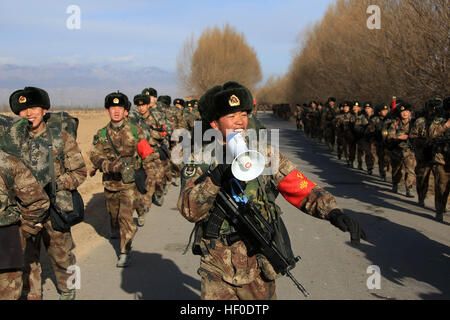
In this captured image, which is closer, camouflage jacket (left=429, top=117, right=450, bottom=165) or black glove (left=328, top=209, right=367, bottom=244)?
black glove (left=328, top=209, right=367, bottom=244)

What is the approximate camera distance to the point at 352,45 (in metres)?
25.8

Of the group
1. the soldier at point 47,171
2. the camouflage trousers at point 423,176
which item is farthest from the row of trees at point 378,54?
the soldier at point 47,171

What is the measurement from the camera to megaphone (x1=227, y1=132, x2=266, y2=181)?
7.34ft

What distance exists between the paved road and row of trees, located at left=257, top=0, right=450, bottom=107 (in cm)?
673

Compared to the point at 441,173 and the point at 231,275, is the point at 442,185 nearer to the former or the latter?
the point at 441,173

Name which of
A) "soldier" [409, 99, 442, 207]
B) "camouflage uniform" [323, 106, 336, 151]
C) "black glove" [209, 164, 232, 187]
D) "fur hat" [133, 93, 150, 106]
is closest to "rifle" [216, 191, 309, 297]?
"black glove" [209, 164, 232, 187]

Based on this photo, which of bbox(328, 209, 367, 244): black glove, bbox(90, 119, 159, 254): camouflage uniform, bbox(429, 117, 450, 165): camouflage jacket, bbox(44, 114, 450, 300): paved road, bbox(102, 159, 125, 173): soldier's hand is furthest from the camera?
bbox(429, 117, 450, 165): camouflage jacket

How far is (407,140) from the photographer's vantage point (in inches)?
376

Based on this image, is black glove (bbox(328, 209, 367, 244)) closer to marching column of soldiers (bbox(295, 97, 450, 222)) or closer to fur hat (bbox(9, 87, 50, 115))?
fur hat (bbox(9, 87, 50, 115))

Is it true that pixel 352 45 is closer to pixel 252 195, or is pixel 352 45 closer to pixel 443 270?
pixel 443 270

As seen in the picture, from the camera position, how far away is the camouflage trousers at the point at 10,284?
328 cm

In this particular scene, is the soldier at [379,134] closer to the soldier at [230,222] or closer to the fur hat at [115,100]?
the fur hat at [115,100]
